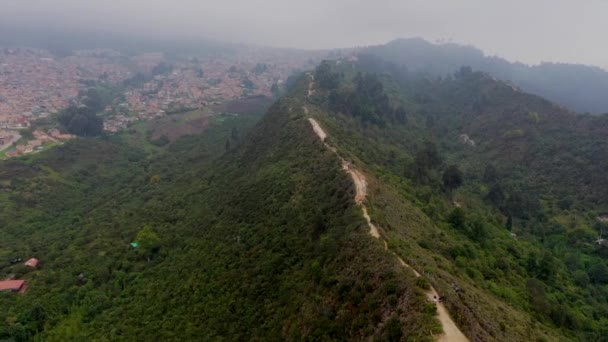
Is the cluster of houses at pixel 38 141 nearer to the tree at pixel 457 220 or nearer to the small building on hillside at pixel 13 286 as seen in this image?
the small building on hillside at pixel 13 286

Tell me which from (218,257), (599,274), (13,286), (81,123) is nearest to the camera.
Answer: (218,257)

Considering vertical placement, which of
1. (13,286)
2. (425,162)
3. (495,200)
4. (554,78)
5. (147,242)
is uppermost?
(554,78)

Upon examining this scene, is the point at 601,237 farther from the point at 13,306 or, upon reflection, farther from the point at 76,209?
the point at 76,209

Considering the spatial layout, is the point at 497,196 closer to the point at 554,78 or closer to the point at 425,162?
the point at 425,162

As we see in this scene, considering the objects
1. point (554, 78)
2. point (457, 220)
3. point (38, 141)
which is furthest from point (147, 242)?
point (554, 78)

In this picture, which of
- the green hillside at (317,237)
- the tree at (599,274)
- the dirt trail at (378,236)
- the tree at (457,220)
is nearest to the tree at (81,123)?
the green hillside at (317,237)

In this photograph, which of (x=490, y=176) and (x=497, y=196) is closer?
(x=497, y=196)

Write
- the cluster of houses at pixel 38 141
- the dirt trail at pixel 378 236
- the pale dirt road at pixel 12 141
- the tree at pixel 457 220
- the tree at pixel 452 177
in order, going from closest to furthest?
the dirt trail at pixel 378 236, the tree at pixel 457 220, the tree at pixel 452 177, the cluster of houses at pixel 38 141, the pale dirt road at pixel 12 141
